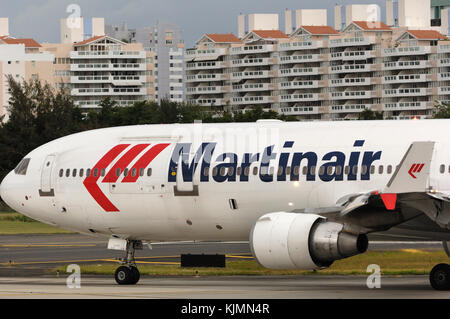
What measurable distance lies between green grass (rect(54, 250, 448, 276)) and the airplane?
4.53 metres

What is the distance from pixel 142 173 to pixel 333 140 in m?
5.40

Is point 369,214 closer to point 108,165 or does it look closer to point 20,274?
point 108,165

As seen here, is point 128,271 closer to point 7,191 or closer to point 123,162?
point 123,162

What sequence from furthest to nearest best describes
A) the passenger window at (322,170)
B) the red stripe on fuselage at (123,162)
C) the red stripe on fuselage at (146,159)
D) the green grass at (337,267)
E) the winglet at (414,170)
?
the green grass at (337,267) → the red stripe on fuselage at (123,162) → the red stripe on fuselage at (146,159) → the passenger window at (322,170) → the winglet at (414,170)

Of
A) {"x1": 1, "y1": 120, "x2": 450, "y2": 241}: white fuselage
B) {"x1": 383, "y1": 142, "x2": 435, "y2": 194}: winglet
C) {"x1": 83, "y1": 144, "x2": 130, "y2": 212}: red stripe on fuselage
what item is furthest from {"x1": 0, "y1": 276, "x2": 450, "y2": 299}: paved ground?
{"x1": 383, "y1": 142, "x2": 435, "y2": 194}: winglet

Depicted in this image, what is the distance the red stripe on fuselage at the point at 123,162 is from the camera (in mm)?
30681

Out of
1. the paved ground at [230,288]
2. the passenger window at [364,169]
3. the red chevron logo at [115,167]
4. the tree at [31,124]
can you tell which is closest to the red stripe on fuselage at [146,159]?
the red chevron logo at [115,167]

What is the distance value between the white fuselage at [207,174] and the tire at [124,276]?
3.01ft

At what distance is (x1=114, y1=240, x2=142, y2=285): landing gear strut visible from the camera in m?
31.0

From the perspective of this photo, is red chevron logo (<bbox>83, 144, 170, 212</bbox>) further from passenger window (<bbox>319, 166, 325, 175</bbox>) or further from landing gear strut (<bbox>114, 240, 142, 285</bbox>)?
passenger window (<bbox>319, 166, 325, 175</bbox>)

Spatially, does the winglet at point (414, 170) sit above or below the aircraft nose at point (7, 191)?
above

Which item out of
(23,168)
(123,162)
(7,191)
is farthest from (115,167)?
(7,191)

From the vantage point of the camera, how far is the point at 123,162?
1211 inches

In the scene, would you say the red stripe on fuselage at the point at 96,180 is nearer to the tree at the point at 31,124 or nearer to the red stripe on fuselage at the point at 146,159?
the red stripe on fuselage at the point at 146,159
